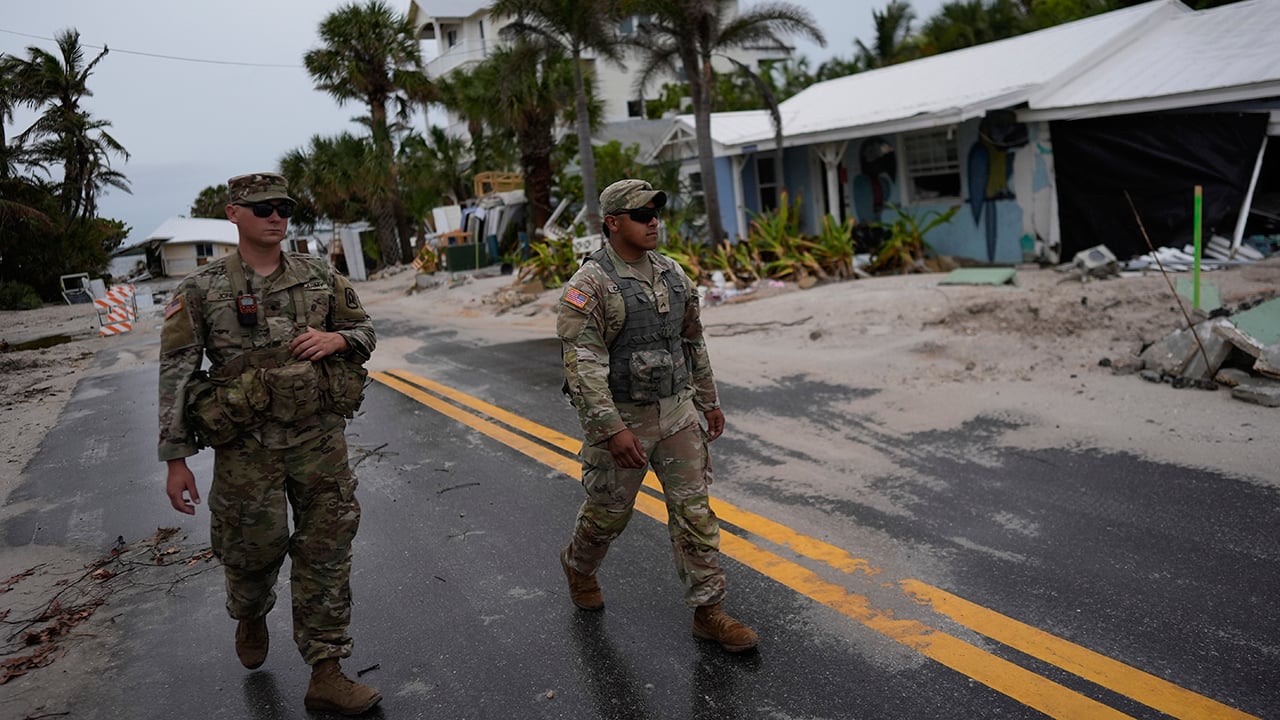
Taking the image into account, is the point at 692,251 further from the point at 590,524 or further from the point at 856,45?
the point at 856,45

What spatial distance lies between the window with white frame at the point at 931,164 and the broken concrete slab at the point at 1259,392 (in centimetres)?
990

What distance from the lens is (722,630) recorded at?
127 inches

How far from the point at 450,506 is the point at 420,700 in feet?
6.75

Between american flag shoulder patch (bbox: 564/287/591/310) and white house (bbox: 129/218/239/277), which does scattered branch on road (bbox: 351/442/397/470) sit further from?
white house (bbox: 129/218/239/277)

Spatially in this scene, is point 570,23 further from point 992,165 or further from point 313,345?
point 313,345

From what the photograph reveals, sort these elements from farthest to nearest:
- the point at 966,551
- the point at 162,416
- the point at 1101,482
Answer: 1. the point at 1101,482
2. the point at 966,551
3. the point at 162,416

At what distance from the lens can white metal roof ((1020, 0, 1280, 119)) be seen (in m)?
11.6

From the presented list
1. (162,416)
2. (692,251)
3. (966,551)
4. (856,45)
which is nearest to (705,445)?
(966,551)

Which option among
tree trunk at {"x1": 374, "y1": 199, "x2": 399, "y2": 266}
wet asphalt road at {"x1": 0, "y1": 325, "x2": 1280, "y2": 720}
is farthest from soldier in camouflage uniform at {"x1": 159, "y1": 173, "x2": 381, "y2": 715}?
tree trunk at {"x1": 374, "y1": 199, "x2": 399, "y2": 266}

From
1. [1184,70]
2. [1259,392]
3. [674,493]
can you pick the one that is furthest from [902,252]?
[674,493]

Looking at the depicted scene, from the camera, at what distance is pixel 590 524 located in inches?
137

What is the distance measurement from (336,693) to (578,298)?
158 centimetres

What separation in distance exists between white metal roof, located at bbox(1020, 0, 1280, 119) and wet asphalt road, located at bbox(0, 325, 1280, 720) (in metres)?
8.58

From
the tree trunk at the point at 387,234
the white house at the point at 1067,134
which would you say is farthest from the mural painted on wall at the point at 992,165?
the tree trunk at the point at 387,234
